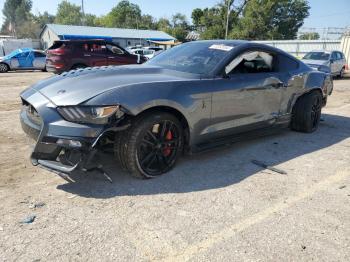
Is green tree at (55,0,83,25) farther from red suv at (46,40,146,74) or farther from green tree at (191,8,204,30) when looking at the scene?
red suv at (46,40,146,74)

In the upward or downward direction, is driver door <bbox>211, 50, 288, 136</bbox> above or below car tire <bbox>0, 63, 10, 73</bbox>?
above

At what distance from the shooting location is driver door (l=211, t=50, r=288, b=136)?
4.35 meters

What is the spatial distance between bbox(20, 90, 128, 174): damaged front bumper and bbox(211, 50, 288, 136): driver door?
56.3 inches

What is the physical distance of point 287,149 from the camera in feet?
17.2

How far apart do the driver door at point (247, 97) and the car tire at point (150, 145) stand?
0.62 meters

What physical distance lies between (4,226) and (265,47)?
4.15 m

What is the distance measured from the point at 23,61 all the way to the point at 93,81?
62.9 feet

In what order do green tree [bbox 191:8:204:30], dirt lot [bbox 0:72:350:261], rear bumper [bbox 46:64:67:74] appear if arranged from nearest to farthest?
dirt lot [bbox 0:72:350:261], rear bumper [bbox 46:64:67:74], green tree [bbox 191:8:204:30]

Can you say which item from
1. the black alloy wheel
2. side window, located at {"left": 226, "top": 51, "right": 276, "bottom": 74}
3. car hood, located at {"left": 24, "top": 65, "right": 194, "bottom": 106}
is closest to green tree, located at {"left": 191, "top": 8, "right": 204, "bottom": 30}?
Result: side window, located at {"left": 226, "top": 51, "right": 276, "bottom": 74}

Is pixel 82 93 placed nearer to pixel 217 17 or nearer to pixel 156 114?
pixel 156 114

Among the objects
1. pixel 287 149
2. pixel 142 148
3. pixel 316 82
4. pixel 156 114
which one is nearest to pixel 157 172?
pixel 142 148

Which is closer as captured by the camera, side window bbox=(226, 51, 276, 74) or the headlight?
the headlight

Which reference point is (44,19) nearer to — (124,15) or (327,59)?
(124,15)

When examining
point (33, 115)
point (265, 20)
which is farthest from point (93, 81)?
point (265, 20)
